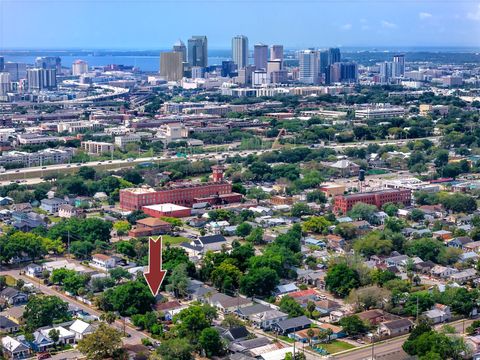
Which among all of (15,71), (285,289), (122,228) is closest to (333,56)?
(15,71)

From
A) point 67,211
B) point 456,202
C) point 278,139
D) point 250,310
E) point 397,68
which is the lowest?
point 250,310

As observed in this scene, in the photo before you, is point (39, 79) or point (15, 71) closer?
point (39, 79)

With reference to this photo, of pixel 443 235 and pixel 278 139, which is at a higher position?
pixel 278 139

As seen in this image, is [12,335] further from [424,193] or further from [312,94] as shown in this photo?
[312,94]

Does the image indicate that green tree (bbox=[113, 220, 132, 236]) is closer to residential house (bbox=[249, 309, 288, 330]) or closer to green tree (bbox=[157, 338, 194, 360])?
residential house (bbox=[249, 309, 288, 330])

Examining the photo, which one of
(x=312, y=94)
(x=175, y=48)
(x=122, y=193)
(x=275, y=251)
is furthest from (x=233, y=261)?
(x=175, y=48)

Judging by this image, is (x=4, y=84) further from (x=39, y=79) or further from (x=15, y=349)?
(x=15, y=349)

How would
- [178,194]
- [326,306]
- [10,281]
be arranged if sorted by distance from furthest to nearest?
1. [178,194]
2. [10,281]
3. [326,306]

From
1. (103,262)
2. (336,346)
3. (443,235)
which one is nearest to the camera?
(336,346)

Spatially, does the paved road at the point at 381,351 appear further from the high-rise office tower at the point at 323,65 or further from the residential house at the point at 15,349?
the high-rise office tower at the point at 323,65
